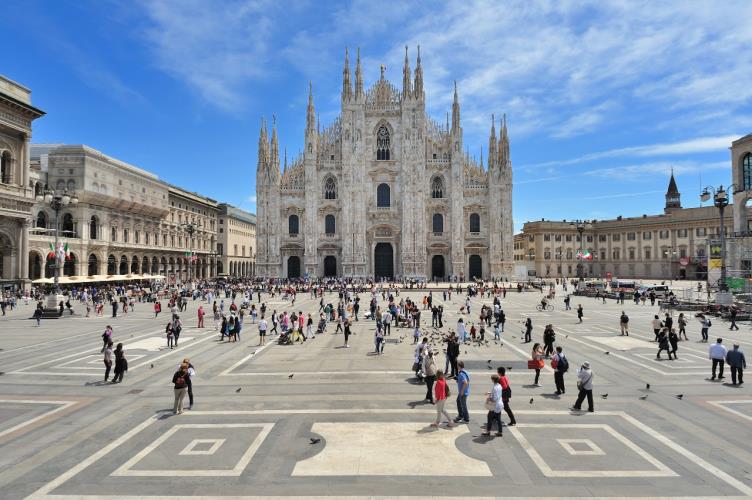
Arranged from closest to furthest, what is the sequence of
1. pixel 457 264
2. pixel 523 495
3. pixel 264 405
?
pixel 523 495, pixel 264 405, pixel 457 264

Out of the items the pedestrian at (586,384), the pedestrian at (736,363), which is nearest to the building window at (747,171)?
the pedestrian at (736,363)

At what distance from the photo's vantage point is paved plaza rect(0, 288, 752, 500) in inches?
274

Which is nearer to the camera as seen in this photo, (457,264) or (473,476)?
(473,476)

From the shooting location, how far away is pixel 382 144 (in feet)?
220

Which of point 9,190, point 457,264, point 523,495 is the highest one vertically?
point 9,190

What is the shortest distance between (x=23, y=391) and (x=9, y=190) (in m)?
33.0

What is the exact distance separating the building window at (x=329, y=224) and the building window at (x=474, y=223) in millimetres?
19305

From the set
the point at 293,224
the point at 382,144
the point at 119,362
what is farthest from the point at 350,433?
the point at 382,144

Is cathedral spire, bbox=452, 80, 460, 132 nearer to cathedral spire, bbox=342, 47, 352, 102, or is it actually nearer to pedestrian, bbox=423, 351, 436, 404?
cathedral spire, bbox=342, 47, 352, 102

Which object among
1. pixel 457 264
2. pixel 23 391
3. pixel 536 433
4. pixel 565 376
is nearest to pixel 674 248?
pixel 457 264

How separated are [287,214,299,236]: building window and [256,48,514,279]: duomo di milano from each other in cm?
14

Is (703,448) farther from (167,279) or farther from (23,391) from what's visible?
(167,279)

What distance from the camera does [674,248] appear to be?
74312mm

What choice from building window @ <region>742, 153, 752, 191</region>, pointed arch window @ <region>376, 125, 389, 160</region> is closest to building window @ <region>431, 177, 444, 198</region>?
pointed arch window @ <region>376, 125, 389, 160</region>
